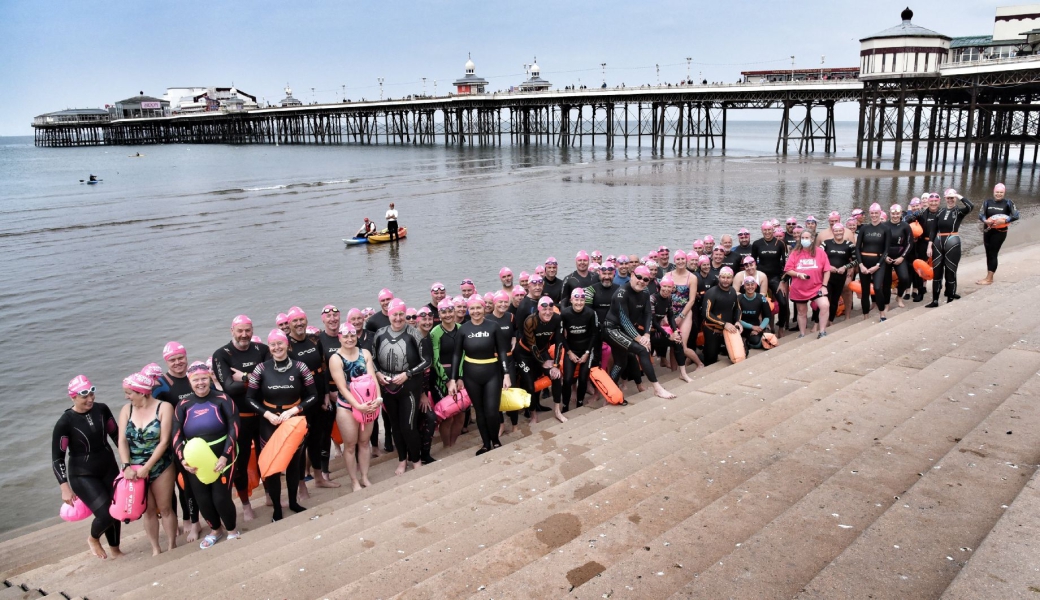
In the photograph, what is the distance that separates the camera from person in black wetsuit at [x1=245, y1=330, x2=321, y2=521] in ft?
20.0

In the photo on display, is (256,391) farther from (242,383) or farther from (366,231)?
A: (366,231)

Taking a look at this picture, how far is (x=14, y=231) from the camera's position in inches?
1257

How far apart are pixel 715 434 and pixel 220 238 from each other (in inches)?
1059

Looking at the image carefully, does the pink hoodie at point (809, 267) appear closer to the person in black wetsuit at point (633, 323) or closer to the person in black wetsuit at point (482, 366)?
the person in black wetsuit at point (633, 323)

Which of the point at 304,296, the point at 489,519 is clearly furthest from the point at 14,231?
the point at 489,519

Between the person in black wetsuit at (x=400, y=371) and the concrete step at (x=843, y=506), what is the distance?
381 cm

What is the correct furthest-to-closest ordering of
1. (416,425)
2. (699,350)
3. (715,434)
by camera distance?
(699,350)
(416,425)
(715,434)

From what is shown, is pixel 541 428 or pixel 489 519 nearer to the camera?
pixel 489 519

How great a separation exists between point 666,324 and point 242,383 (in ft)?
17.7

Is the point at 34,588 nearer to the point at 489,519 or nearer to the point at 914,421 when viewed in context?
the point at 489,519

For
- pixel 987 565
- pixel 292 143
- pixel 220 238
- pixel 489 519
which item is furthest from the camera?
pixel 292 143

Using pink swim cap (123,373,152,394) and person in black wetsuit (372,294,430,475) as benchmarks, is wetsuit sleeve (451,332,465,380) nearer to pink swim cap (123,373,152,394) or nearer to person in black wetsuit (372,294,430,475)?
person in black wetsuit (372,294,430,475)

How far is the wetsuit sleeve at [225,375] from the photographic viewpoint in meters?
6.30

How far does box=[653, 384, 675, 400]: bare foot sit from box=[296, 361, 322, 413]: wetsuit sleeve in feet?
13.2
